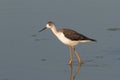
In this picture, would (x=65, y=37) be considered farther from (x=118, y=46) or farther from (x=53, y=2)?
(x=53, y=2)

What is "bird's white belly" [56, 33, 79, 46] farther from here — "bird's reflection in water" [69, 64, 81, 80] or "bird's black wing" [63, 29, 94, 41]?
"bird's reflection in water" [69, 64, 81, 80]

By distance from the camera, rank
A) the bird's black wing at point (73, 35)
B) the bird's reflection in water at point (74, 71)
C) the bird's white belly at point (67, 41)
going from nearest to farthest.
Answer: the bird's reflection in water at point (74, 71) < the bird's black wing at point (73, 35) < the bird's white belly at point (67, 41)

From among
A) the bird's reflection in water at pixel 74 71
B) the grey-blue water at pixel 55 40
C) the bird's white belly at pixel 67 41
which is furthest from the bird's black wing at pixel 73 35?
the bird's reflection in water at pixel 74 71

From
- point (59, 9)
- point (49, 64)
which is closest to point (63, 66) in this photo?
point (49, 64)

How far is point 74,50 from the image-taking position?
1116 cm

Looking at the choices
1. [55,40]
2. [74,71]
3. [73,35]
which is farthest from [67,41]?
[74,71]

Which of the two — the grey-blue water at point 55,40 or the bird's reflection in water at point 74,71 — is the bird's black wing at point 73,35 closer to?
the grey-blue water at point 55,40

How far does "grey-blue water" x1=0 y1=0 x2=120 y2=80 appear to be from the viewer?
393 inches

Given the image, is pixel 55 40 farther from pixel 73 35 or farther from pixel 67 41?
pixel 73 35

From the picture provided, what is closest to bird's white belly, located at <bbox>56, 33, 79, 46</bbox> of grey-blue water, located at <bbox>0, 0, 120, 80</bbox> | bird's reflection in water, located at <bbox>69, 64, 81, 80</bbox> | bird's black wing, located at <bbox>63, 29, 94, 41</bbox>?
bird's black wing, located at <bbox>63, 29, 94, 41</bbox>

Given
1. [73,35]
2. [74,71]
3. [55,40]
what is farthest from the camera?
Result: [55,40]

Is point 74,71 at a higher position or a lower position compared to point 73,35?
lower

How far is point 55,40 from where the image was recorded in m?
12.3

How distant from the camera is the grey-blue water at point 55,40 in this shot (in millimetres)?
9992
